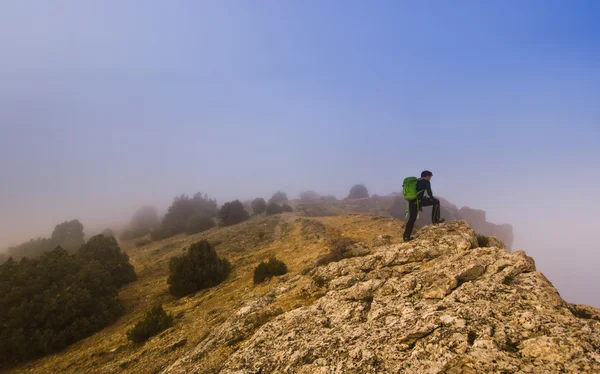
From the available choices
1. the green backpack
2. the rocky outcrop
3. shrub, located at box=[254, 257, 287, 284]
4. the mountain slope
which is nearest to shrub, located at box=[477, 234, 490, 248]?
the mountain slope

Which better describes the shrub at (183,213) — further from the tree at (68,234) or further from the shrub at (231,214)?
the tree at (68,234)

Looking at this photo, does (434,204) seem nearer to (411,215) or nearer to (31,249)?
(411,215)

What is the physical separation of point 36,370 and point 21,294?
4577 millimetres

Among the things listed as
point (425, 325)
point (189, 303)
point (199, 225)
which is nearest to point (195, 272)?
point (189, 303)

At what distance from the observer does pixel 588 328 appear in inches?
152

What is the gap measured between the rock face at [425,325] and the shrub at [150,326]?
12.0ft

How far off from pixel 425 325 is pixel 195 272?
13.2 metres

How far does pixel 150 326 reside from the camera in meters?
9.40

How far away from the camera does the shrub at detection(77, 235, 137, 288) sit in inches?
717

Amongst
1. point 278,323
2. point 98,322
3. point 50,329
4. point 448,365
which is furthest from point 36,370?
point 448,365

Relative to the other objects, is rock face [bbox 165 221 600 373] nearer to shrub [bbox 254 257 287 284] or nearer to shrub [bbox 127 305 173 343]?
shrub [bbox 127 305 173 343]

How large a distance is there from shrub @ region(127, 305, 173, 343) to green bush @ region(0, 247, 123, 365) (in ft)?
12.8

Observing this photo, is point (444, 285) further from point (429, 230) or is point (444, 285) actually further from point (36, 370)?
point (36, 370)

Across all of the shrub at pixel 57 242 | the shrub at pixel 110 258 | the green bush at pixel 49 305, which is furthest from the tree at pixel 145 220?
the green bush at pixel 49 305
